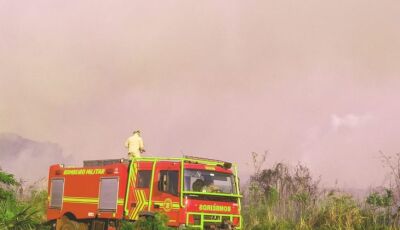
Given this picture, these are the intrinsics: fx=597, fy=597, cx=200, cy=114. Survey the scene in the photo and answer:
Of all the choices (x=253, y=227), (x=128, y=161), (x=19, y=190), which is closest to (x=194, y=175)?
(x=128, y=161)

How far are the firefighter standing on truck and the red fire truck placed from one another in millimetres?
1034

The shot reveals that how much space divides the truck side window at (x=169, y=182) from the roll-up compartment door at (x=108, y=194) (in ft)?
7.27

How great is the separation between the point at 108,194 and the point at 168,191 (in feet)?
9.21

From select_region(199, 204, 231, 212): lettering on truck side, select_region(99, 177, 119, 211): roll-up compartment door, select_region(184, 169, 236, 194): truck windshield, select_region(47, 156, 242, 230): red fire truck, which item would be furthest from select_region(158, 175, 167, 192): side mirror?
select_region(99, 177, 119, 211): roll-up compartment door

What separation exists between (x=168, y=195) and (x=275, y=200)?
18.0 feet

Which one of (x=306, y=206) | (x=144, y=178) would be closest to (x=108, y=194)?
(x=144, y=178)

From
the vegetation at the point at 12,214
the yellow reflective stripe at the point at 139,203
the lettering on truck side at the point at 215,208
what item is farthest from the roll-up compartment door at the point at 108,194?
the vegetation at the point at 12,214

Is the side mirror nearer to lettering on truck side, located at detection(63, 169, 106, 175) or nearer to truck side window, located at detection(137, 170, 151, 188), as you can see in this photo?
truck side window, located at detection(137, 170, 151, 188)

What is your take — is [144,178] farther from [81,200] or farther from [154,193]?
[81,200]

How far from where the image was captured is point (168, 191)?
16969mm

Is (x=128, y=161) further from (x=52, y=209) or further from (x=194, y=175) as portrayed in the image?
(x=52, y=209)

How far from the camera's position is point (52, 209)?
834 inches

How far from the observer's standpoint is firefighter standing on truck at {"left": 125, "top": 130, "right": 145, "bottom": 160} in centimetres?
2028

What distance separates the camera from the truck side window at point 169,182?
16.9 metres
